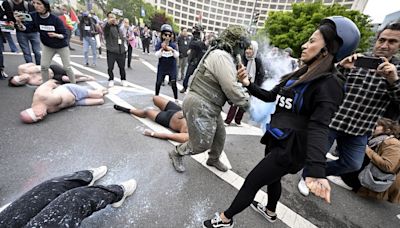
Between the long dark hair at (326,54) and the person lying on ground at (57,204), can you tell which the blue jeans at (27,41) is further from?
the long dark hair at (326,54)

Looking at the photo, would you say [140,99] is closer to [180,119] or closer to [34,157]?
[180,119]

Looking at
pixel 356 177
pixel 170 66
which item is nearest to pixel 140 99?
pixel 170 66

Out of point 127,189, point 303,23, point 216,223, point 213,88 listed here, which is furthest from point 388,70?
point 303,23

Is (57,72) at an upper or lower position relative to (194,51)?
lower

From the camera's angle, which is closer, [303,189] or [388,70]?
[388,70]

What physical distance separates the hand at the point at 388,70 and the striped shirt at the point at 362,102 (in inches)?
9.9

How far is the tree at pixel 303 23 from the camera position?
16781mm

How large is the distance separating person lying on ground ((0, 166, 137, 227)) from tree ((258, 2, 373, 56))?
18800 mm

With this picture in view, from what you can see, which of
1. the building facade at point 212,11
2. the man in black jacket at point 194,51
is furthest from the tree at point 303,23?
the building facade at point 212,11

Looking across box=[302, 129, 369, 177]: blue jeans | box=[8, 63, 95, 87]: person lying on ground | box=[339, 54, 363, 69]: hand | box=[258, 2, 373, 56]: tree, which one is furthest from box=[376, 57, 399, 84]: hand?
box=[258, 2, 373, 56]: tree

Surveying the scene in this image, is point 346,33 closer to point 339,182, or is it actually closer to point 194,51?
point 339,182

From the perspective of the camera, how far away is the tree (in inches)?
661

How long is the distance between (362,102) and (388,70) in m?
0.49

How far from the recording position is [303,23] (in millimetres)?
17672
